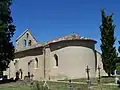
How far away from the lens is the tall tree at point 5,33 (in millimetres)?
40938

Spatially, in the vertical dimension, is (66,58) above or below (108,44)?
below

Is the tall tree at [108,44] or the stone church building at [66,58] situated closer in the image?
the tall tree at [108,44]

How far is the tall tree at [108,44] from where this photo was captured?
4091 centimetres

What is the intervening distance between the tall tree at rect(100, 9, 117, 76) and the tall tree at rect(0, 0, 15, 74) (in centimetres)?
1360

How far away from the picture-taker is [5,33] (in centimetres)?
4100

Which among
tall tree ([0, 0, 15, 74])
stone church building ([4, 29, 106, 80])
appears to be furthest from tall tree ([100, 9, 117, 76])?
tall tree ([0, 0, 15, 74])

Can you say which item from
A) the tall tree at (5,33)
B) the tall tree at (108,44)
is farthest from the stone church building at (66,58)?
the tall tree at (5,33)

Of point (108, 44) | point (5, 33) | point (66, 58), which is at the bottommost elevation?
point (66, 58)

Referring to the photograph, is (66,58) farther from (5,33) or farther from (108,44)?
(5,33)

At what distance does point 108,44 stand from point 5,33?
14.9 meters

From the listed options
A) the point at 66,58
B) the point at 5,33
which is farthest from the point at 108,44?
the point at 5,33

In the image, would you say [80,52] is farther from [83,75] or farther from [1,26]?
[1,26]

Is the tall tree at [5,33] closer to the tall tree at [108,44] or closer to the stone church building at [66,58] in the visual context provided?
the stone church building at [66,58]

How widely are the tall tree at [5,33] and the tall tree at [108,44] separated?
1360cm
